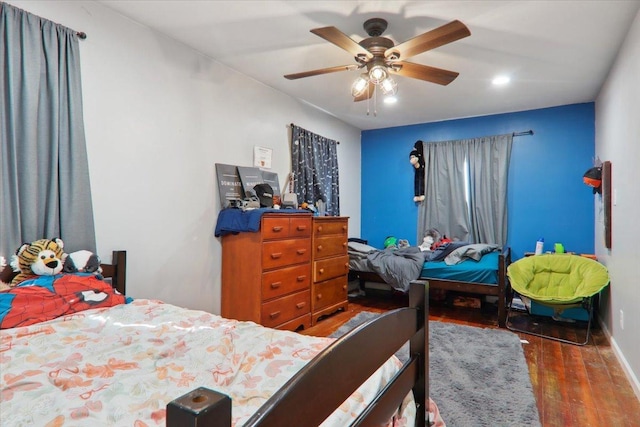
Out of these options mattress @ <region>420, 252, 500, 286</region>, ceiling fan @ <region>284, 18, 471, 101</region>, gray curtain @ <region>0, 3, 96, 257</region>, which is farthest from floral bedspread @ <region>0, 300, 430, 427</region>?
mattress @ <region>420, 252, 500, 286</region>

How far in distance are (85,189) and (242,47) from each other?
161cm

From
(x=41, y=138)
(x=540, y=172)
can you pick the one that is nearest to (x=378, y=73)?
(x=41, y=138)

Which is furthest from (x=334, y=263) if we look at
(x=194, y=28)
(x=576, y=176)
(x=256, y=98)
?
(x=576, y=176)

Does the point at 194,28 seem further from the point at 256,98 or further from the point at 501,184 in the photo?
the point at 501,184

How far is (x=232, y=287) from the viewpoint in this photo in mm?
3129

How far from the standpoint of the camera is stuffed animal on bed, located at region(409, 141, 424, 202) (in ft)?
16.9

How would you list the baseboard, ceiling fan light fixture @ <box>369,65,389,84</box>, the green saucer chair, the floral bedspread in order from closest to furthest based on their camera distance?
the floral bedspread, the baseboard, ceiling fan light fixture @ <box>369,65,389,84</box>, the green saucer chair

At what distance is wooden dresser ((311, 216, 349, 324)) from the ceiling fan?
146cm

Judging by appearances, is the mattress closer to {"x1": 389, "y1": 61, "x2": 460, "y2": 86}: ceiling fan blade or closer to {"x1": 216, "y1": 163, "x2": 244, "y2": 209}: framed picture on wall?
{"x1": 389, "y1": 61, "x2": 460, "y2": 86}: ceiling fan blade

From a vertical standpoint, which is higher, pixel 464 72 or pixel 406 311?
pixel 464 72

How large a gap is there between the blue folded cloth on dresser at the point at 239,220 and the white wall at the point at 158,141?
9cm

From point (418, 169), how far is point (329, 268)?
7.70 ft

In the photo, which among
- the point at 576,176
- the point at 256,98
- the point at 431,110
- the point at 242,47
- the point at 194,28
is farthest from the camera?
the point at 431,110

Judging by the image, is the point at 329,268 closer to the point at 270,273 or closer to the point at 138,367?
the point at 270,273
